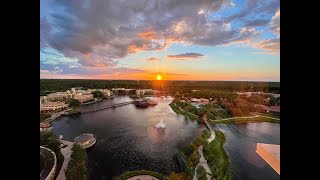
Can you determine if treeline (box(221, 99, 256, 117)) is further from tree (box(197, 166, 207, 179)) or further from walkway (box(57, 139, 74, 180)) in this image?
walkway (box(57, 139, 74, 180))

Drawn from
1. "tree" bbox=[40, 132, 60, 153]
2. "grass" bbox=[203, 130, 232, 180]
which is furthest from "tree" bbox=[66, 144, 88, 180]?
"grass" bbox=[203, 130, 232, 180]

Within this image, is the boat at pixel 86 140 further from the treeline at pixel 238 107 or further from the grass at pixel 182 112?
the treeline at pixel 238 107

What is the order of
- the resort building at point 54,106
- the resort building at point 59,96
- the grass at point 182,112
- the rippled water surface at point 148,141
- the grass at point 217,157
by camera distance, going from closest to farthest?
the resort building at point 54,106 < the resort building at point 59,96 < the grass at point 217,157 < the rippled water surface at point 148,141 < the grass at point 182,112

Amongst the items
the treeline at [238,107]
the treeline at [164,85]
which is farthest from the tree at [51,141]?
the treeline at [238,107]

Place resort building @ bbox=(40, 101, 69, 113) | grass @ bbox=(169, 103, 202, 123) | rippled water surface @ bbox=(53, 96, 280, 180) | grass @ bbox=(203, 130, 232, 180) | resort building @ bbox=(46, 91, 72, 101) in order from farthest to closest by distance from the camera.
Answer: grass @ bbox=(169, 103, 202, 123)
rippled water surface @ bbox=(53, 96, 280, 180)
grass @ bbox=(203, 130, 232, 180)
resort building @ bbox=(46, 91, 72, 101)
resort building @ bbox=(40, 101, 69, 113)

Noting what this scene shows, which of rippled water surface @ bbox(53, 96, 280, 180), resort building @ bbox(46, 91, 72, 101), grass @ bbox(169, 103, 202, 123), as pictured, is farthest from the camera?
grass @ bbox(169, 103, 202, 123)

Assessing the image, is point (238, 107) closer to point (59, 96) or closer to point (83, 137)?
point (83, 137)

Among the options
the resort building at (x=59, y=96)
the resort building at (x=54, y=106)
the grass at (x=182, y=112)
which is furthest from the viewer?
the grass at (x=182, y=112)
